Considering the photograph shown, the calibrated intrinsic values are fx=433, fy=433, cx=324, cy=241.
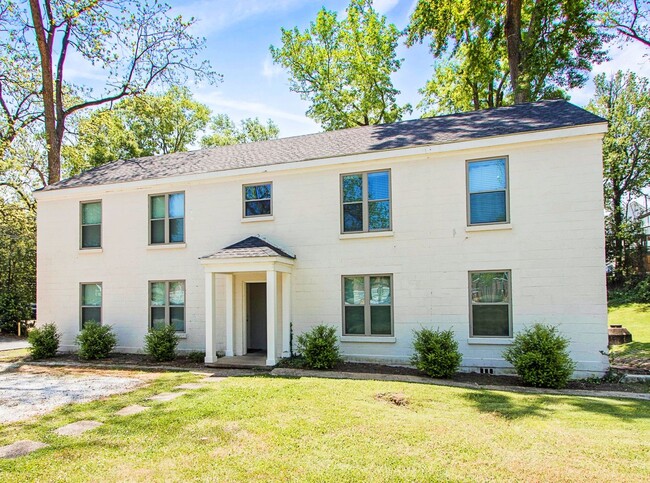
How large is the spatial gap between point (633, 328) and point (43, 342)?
903 inches

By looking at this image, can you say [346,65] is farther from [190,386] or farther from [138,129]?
[190,386]

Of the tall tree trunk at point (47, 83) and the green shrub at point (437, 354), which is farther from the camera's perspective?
the tall tree trunk at point (47, 83)

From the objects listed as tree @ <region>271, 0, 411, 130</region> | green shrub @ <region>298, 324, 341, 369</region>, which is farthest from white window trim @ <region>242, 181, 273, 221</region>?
tree @ <region>271, 0, 411, 130</region>

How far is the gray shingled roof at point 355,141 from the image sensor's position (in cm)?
1137

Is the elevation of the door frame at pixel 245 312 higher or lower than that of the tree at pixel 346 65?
lower

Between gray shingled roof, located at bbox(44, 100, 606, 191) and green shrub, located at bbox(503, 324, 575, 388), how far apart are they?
16.4 feet

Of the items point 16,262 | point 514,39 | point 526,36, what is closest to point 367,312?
point 514,39

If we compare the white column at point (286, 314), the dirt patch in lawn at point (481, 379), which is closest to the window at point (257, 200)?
the white column at point (286, 314)

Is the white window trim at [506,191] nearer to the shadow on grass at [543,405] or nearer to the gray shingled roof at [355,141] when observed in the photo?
the gray shingled roof at [355,141]

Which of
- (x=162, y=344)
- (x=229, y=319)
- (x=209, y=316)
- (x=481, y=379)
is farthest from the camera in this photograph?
(x=229, y=319)

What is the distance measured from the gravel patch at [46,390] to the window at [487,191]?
30.1 ft

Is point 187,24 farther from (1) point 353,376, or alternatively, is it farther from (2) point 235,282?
(1) point 353,376

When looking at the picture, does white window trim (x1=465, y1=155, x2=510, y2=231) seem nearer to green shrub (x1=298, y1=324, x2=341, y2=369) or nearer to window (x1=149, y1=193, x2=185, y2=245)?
green shrub (x1=298, y1=324, x2=341, y2=369)

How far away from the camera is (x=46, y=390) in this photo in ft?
30.4
